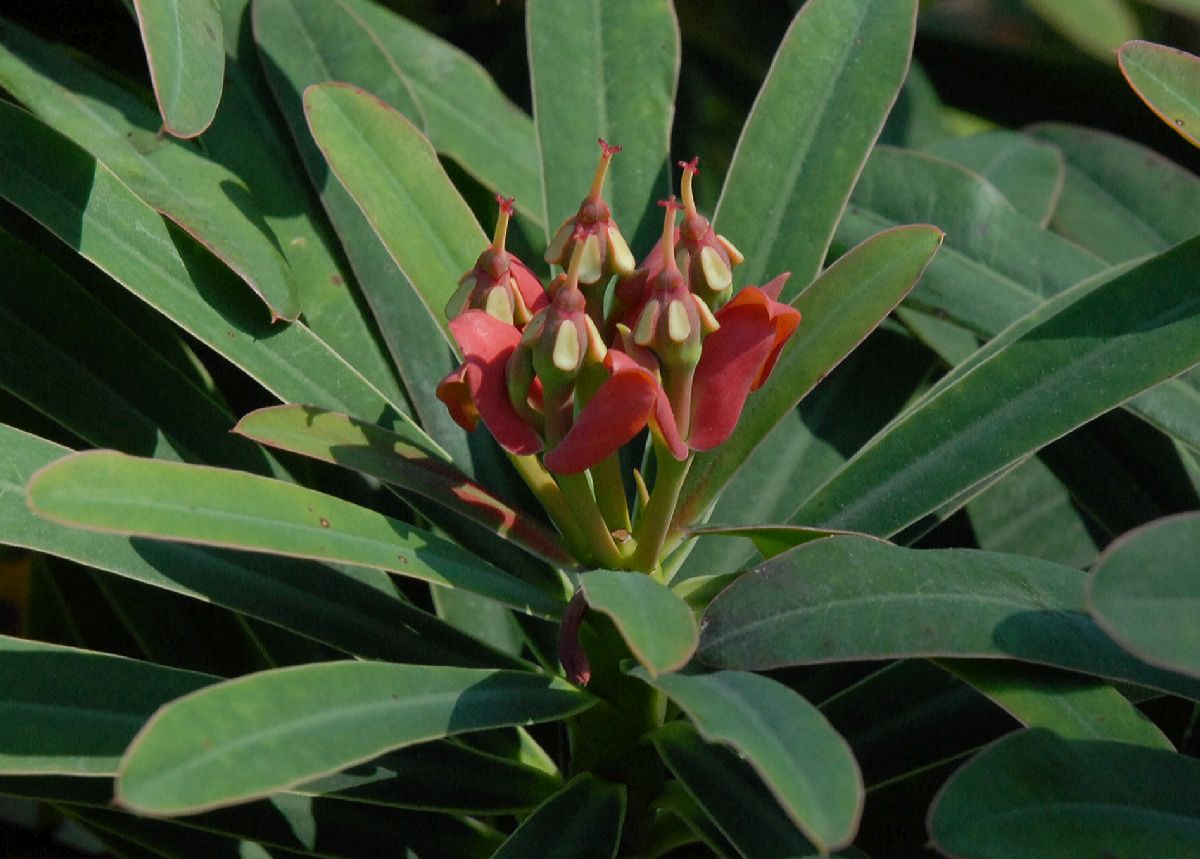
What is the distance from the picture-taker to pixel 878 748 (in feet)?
3.07

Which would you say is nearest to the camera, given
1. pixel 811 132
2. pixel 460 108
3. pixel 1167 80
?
pixel 1167 80

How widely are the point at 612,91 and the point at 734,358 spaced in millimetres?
426

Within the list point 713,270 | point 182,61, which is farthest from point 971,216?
point 182,61

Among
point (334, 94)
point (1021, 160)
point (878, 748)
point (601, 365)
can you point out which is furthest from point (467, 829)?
point (1021, 160)

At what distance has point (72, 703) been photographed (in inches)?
30.9

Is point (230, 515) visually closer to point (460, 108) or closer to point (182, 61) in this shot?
point (182, 61)

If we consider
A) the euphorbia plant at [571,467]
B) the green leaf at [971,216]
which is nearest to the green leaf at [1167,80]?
the euphorbia plant at [571,467]

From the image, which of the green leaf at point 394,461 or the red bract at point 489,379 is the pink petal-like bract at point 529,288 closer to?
the red bract at point 489,379

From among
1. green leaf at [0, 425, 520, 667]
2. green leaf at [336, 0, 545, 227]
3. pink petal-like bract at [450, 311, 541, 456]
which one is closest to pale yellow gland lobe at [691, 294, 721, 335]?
pink petal-like bract at [450, 311, 541, 456]

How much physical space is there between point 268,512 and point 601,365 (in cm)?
21

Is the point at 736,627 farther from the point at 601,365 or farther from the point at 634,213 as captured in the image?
the point at 634,213

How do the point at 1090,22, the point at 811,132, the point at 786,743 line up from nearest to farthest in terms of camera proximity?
the point at 786,743 → the point at 811,132 → the point at 1090,22

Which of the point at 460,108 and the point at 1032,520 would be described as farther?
the point at 460,108

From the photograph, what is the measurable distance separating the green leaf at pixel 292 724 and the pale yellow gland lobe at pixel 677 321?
0.24 meters
